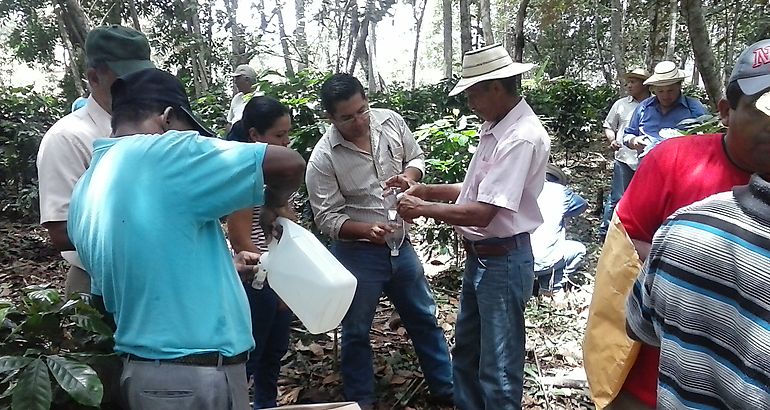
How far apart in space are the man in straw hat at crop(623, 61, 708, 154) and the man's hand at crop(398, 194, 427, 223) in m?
3.09

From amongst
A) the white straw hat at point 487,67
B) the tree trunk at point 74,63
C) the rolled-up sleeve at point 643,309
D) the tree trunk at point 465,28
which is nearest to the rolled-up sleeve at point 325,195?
the white straw hat at point 487,67

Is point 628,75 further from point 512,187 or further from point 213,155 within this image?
point 213,155

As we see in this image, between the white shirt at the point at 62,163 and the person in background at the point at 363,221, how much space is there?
3.63ft

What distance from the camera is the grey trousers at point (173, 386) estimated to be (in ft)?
4.88

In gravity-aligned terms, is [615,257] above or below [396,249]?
above

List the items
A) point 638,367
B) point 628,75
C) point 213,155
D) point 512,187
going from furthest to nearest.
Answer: point 628,75 < point 512,187 < point 638,367 < point 213,155

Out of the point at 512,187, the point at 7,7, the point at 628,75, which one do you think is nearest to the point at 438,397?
the point at 512,187

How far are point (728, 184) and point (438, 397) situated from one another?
2.15 metres

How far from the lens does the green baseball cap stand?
7.28 feet

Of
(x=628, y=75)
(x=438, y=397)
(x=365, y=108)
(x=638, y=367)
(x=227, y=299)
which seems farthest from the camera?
(x=628, y=75)

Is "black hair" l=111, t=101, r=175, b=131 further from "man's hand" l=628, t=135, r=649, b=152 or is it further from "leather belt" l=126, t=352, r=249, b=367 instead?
"man's hand" l=628, t=135, r=649, b=152

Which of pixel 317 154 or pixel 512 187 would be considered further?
pixel 317 154

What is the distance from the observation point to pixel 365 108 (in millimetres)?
2963

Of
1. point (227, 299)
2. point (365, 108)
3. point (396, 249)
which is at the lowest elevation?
point (396, 249)
